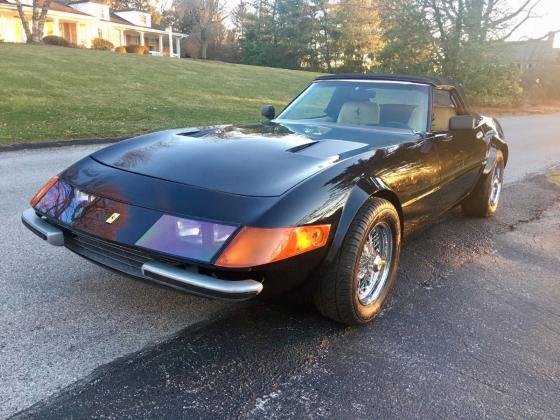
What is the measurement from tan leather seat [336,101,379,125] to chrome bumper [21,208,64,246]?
8.08 feet

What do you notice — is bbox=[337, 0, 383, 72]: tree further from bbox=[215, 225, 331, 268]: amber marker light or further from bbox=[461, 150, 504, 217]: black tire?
bbox=[215, 225, 331, 268]: amber marker light

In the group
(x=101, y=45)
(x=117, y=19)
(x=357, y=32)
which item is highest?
(x=357, y=32)

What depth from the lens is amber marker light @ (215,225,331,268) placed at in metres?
2.27

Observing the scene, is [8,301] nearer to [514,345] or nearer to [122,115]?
[514,345]

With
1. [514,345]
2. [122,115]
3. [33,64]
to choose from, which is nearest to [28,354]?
[514,345]

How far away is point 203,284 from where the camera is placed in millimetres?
2266

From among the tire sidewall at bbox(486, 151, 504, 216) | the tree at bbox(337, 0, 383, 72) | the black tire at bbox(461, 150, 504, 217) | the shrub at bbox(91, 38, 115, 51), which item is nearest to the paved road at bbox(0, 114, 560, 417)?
the black tire at bbox(461, 150, 504, 217)

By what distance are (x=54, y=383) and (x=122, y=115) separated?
37.2 feet

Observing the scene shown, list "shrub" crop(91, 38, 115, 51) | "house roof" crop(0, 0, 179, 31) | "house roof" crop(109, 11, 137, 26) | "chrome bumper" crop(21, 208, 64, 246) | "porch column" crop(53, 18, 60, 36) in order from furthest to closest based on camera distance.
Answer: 1. "house roof" crop(109, 11, 137, 26)
2. "porch column" crop(53, 18, 60, 36)
3. "house roof" crop(0, 0, 179, 31)
4. "shrub" crop(91, 38, 115, 51)
5. "chrome bumper" crop(21, 208, 64, 246)

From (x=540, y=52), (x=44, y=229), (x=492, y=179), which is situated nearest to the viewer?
(x=44, y=229)

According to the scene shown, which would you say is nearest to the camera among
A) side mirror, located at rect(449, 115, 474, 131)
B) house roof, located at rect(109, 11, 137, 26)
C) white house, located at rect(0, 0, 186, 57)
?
side mirror, located at rect(449, 115, 474, 131)

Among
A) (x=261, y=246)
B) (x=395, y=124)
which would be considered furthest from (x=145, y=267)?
(x=395, y=124)

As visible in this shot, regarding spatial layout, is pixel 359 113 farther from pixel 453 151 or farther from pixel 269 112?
pixel 269 112

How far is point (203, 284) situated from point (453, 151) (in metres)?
2.76
